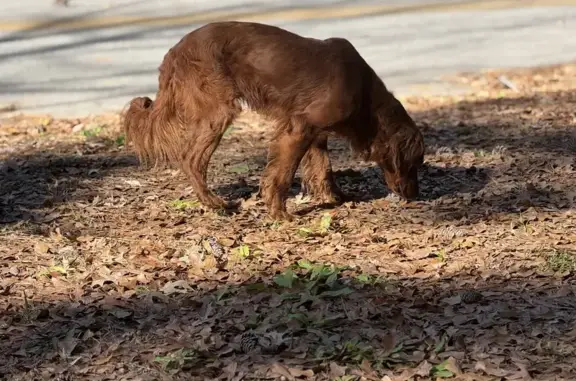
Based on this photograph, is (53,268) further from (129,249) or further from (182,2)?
(182,2)

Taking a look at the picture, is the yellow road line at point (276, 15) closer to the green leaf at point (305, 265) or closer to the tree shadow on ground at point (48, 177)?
the tree shadow on ground at point (48, 177)

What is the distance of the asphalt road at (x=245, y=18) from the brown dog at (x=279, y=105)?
12.5 ft

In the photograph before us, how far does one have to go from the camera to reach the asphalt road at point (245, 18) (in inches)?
455

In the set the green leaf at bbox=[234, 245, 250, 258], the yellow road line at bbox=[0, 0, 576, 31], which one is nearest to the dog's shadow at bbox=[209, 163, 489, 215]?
the green leaf at bbox=[234, 245, 250, 258]

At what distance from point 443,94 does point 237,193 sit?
4045 mm

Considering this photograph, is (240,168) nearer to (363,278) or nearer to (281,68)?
(281,68)

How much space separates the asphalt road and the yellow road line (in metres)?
0.02

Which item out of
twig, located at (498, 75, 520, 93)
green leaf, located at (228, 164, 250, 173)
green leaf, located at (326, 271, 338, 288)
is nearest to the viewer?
green leaf, located at (326, 271, 338, 288)

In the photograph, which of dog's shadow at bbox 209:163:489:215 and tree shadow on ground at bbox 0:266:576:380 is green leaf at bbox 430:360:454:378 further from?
dog's shadow at bbox 209:163:489:215

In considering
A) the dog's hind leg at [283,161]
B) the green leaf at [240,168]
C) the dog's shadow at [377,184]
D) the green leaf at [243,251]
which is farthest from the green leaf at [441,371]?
the green leaf at [240,168]

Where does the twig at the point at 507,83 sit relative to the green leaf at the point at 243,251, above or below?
above

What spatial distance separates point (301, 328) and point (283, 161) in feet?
7.03

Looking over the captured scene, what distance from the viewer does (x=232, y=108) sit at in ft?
22.7

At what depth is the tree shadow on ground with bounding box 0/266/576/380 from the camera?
14.8 feet
